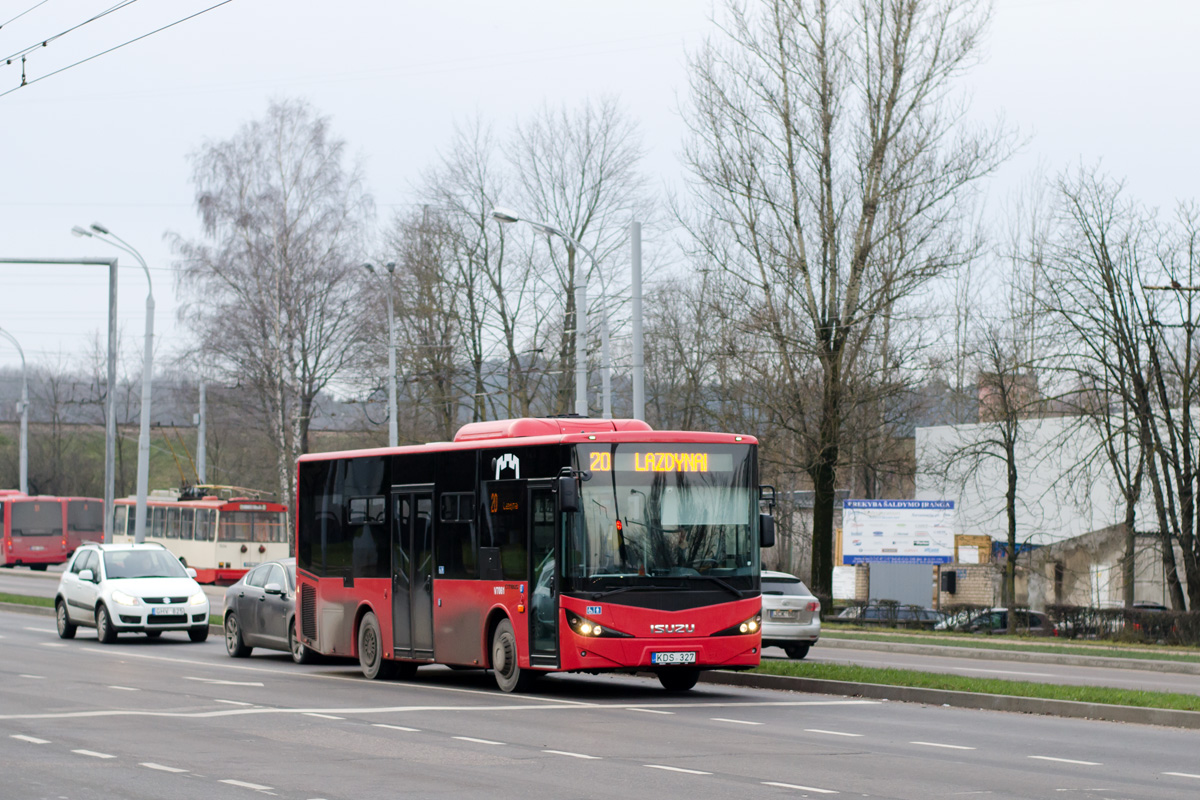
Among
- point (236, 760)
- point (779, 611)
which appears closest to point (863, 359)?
point (779, 611)

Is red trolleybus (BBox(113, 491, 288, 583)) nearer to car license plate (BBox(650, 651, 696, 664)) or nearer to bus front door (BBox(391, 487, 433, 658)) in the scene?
bus front door (BBox(391, 487, 433, 658))

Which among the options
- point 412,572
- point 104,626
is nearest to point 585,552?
point 412,572

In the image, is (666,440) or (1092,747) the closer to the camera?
(1092,747)

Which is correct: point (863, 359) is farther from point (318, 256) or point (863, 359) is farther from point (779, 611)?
point (318, 256)

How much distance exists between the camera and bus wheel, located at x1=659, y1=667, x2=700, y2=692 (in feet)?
60.2

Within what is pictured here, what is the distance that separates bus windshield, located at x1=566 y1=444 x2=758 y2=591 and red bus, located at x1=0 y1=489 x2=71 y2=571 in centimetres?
5293

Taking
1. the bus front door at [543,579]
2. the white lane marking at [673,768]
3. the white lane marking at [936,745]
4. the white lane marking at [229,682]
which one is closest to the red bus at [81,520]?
the white lane marking at [229,682]

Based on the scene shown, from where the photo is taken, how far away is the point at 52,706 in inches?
619

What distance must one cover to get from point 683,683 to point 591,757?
22.0 ft

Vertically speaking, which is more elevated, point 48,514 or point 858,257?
point 858,257

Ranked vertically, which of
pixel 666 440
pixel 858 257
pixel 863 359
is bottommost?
pixel 666 440

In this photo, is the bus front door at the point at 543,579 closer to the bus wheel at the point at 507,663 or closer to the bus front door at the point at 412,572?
the bus wheel at the point at 507,663

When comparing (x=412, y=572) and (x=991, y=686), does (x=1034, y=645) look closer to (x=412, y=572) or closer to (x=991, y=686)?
(x=991, y=686)

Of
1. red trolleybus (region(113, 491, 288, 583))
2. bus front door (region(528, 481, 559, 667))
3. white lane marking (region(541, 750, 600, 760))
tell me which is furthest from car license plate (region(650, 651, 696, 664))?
red trolleybus (region(113, 491, 288, 583))
